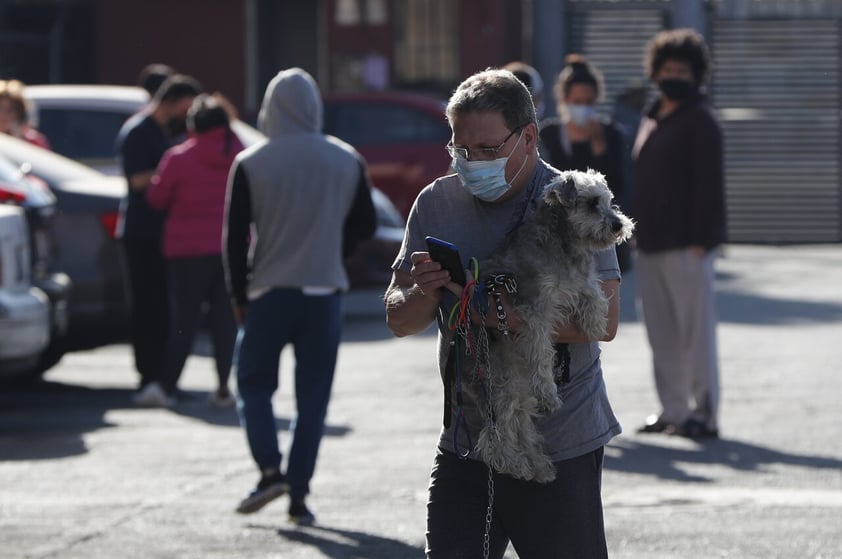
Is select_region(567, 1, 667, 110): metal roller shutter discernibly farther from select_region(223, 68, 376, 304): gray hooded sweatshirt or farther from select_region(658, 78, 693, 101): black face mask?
select_region(223, 68, 376, 304): gray hooded sweatshirt

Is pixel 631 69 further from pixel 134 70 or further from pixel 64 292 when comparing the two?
pixel 64 292

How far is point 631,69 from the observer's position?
23.1 meters

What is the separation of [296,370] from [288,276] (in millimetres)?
437

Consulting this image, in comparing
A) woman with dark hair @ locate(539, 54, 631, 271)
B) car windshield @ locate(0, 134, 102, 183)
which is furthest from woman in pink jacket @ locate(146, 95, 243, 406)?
woman with dark hair @ locate(539, 54, 631, 271)

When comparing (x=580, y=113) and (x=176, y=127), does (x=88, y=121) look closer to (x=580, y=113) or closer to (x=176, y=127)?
(x=176, y=127)

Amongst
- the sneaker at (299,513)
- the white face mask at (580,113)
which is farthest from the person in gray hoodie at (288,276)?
the white face mask at (580,113)

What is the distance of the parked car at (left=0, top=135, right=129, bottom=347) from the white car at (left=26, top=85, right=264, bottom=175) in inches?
83.4

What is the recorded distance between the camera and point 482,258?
436 cm

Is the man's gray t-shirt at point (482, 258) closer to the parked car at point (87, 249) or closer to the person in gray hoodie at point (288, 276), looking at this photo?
the person in gray hoodie at point (288, 276)

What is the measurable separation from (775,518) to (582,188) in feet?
11.8

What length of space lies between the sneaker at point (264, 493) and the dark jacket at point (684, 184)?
2869 millimetres

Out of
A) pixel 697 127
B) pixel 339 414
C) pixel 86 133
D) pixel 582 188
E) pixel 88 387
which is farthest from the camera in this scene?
pixel 86 133

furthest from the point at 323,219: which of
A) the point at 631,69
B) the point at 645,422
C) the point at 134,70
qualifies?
the point at 134,70

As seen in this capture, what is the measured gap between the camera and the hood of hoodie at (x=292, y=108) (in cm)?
768
